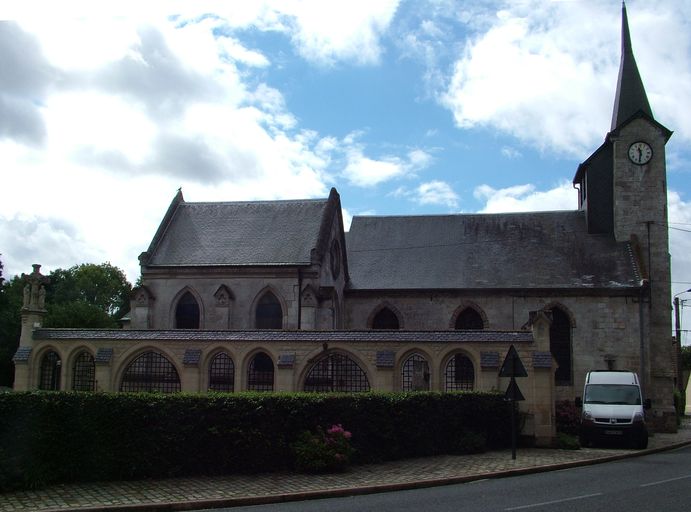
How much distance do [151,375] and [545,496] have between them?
1505cm

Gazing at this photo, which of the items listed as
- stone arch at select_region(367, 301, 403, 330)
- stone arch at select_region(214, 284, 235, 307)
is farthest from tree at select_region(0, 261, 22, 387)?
stone arch at select_region(367, 301, 403, 330)

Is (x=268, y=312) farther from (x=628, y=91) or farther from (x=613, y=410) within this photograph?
(x=628, y=91)

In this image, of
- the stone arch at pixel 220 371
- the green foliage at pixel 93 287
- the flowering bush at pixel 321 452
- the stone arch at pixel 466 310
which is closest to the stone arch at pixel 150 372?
the stone arch at pixel 220 371

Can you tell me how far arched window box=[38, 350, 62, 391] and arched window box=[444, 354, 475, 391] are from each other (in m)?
13.4

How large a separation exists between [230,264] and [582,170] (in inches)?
766

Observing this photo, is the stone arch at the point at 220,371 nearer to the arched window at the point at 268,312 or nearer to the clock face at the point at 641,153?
the arched window at the point at 268,312

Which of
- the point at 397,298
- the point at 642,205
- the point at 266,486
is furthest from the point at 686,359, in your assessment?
the point at 266,486

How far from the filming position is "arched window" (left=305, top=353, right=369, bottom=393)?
22.2m

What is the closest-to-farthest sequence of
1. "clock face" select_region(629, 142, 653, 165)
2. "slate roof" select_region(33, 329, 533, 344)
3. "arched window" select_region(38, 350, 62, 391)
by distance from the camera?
"slate roof" select_region(33, 329, 533, 344), "arched window" select_region(38, 350, 62, 391), "clock face" select_region(629, 142, 653, 165)

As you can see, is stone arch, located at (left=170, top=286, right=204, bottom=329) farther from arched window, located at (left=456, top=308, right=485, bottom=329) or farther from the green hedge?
the green hedge

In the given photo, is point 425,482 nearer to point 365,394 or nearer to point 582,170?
point 365,394

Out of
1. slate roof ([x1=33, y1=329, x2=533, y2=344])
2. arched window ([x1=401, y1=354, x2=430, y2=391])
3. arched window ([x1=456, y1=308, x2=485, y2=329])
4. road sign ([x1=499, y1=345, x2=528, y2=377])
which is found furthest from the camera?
arched window ([x1=456, y1=308, x2=485, y2=329])

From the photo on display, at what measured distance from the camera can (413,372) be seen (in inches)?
878

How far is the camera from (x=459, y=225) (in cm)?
3728
